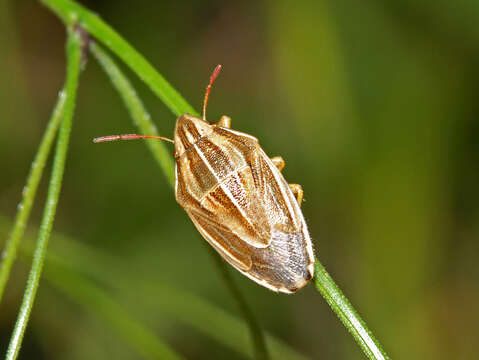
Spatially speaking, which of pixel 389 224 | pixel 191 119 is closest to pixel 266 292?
pixel 389 224

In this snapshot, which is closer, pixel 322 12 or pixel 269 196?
pixel 269 196

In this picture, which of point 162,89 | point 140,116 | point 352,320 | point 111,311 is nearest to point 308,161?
point 111,311

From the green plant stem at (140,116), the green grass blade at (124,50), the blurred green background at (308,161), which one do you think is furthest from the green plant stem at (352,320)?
the blurred green background at (308,161)

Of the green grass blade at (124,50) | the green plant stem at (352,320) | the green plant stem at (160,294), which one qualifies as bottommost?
the green plant stem at (160,294)

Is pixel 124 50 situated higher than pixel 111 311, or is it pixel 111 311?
pixel 124 50

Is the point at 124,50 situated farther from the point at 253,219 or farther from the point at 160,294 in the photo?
the point at 160,294

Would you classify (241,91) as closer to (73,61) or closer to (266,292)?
(266,292)

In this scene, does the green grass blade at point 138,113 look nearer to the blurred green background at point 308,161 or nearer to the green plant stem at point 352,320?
the green plant stem at point 352,320
